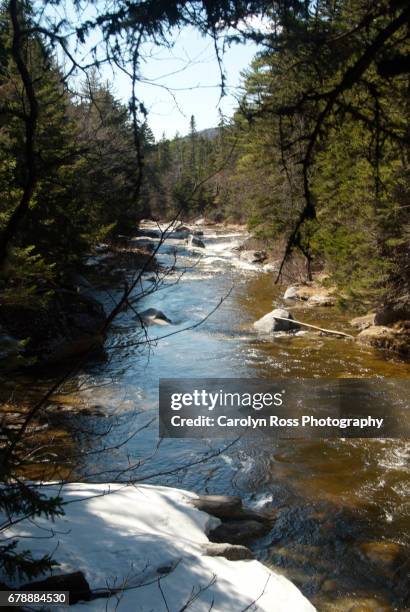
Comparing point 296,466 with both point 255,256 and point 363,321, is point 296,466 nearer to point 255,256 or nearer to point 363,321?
point 363,321

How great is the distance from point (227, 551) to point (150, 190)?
4126 mm

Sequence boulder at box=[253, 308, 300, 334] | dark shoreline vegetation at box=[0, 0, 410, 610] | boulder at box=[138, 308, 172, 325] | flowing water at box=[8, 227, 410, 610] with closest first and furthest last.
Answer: dark shoreline vegetation at box=[0, 0, 410, 610]
flowing water at box=[8, 227, 410, 610]
boulder at box=[253, 308, 300, 334]
boulder at box=[138, 308, 172, 325]

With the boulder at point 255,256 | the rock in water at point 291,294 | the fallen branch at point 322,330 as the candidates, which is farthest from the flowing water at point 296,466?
the boulder at point 255,256

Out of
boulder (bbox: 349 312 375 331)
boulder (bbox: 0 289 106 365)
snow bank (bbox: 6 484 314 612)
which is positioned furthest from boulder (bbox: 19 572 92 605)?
boulder (bbox: 349 312 375 331)

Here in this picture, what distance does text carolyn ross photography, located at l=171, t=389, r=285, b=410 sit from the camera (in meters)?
9.58

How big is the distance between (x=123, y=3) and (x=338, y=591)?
5.06 metres

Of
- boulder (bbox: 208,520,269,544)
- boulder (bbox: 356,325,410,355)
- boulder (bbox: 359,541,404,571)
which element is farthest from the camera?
boulder (bbox: 356,325,410,355)

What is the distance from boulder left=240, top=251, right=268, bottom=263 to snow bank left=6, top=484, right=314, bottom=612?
23.1 m

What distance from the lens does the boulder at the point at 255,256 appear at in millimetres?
27969

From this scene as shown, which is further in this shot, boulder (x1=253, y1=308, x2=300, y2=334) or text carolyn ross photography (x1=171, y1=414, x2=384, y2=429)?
boulder (x1=253, y1=308, x2=300, y2=334)

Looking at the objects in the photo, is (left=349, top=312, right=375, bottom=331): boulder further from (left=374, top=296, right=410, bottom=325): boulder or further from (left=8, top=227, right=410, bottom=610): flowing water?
(left=8, top=227, right=410, bottom=610): flowing water

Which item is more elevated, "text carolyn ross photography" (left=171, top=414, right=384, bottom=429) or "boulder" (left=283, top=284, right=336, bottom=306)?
"boulder" (left=283, top=284, right=336, bottom=306)

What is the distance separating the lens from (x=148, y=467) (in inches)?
287

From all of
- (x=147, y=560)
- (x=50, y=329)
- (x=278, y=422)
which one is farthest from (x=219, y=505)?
(x=50, y=329)
